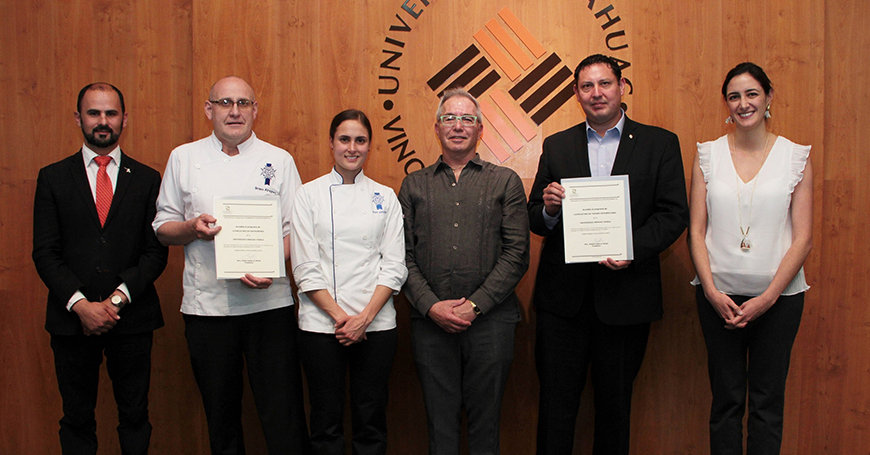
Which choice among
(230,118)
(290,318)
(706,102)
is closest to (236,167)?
(230,118)

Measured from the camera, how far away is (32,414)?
3.22 metres

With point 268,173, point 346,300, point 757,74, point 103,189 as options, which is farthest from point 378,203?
point 757,74

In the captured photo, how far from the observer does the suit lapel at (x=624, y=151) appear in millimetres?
2357

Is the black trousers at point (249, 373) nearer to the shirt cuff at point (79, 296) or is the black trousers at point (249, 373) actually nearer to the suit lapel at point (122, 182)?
the shirt cuff at point (79, 296)

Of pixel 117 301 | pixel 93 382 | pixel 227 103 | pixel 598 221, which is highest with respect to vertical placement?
pixel 227 103

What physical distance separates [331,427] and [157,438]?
1.63 m

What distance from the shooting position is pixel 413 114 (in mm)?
3113

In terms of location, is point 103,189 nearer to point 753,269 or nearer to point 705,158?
point 705,158

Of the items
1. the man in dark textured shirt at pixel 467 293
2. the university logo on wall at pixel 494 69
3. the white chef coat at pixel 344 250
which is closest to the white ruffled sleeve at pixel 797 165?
the university logo on wall at pixel 494 69

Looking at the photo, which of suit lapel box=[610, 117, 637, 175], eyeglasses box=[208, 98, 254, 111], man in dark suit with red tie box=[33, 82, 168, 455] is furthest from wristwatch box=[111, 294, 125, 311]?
suit lapel box=[610, 117, 637, 175]

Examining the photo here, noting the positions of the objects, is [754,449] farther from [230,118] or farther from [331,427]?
[230,118]

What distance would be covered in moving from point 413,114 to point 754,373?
86.2 inches

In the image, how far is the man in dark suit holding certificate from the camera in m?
2.31

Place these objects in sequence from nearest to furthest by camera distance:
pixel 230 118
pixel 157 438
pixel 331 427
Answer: pixel 331 427 → pixel 230 118 → pixel 157 438
